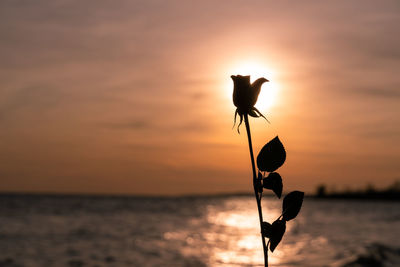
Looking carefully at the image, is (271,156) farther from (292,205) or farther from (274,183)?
(292,205)

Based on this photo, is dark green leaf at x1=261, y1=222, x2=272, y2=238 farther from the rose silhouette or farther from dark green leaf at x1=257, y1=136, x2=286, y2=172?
the rose silhouette

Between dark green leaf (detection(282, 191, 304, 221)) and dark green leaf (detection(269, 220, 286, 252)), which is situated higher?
dark green leaf (detection(282, 191, 304, 221))

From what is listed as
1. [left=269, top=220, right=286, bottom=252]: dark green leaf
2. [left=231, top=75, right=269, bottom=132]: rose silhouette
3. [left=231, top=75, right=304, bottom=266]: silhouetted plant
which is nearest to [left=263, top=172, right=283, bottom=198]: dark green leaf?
[left=231, top=75, right=304, bottom=266]: silhouetted plant

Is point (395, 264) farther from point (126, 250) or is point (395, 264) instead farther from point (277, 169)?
point (277, 169)

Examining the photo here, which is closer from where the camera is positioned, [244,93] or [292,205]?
[244,93]

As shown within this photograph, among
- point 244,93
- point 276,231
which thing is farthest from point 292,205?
point 244,93
